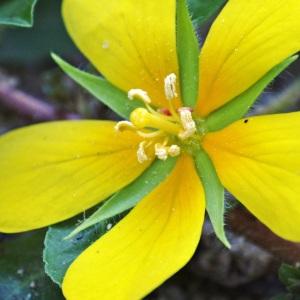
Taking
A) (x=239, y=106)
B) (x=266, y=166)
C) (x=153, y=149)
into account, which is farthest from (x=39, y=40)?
(x=266, y=166)

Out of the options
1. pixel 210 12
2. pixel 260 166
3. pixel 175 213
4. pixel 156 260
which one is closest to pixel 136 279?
pixel 156 260

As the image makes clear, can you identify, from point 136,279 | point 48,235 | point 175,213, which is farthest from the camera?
point 48,235

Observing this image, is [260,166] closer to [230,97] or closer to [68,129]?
[230,97]

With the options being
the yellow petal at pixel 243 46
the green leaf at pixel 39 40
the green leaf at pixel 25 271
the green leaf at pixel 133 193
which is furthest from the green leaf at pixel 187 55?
the green leaf at pixel 39 40

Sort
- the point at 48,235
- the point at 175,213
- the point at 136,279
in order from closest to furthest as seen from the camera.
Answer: the point at 136,279, the point at 175,213, the point at 48,235

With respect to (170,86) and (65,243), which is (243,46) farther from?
(65,243)

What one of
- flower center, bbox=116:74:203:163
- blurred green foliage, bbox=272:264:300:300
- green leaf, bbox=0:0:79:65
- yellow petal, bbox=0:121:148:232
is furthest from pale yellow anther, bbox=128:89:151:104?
green leaf, bbox=0:0:79:65

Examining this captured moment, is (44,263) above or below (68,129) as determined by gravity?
below

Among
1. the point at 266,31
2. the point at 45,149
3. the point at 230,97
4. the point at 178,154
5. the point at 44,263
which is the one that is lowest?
the point at 44,263
